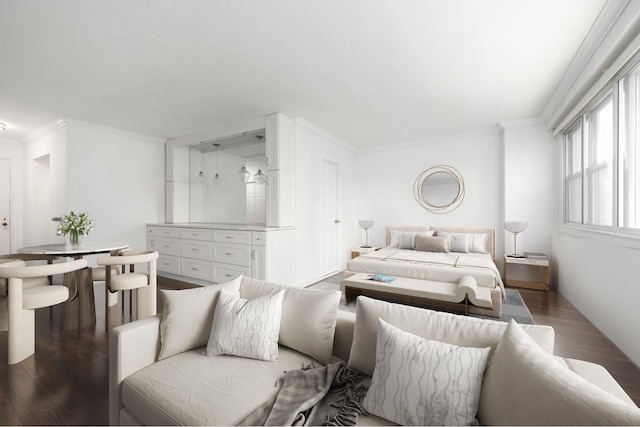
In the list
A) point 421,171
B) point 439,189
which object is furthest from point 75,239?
point 439,189

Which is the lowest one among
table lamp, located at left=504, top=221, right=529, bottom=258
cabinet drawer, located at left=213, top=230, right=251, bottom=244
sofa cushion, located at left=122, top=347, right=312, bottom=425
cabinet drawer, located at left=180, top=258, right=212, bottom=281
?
cabinet drawer, located at left=180, top=258, right=212, bottom=281

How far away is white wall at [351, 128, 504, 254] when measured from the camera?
5086 millimetres

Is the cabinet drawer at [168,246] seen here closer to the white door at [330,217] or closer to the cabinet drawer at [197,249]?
the cabinet drawer at [197,249]

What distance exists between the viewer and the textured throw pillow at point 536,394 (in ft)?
2.25

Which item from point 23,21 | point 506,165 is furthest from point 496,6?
point 23,21

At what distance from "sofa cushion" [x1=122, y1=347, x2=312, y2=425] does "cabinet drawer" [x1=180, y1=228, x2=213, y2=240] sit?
3178 mm

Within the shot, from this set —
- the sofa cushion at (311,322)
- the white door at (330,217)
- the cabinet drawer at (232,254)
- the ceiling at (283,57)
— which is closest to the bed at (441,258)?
the white door at (330,217)

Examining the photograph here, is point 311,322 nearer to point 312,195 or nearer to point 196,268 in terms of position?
point 312,195

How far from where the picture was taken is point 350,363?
1.36m

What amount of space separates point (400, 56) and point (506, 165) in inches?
124

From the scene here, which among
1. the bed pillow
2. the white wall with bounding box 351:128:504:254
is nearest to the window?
the white wall with bounding box 351:128:504:254

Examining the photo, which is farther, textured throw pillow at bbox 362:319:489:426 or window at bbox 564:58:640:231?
window at bbox 564:58:640:231

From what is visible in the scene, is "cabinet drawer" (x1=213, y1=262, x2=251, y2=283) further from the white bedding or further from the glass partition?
the white bedding

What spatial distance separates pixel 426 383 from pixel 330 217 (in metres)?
4.52
